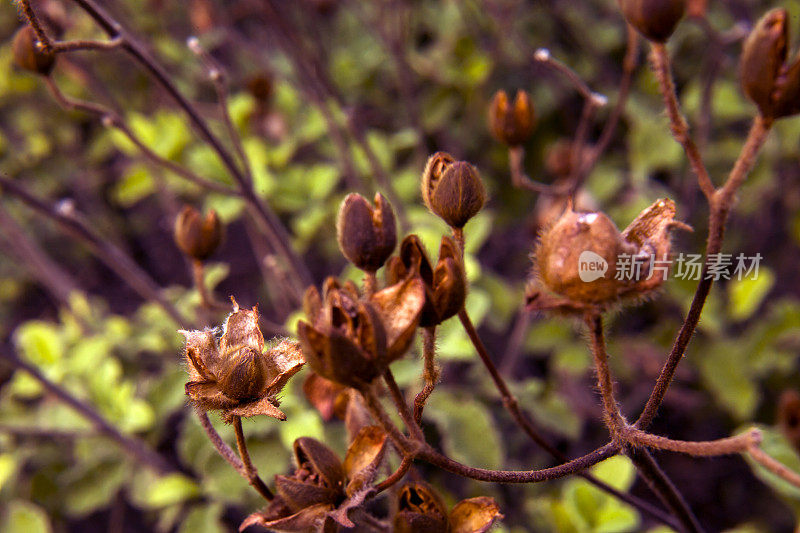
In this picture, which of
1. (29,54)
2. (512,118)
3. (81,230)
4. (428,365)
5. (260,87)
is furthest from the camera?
(260,87)

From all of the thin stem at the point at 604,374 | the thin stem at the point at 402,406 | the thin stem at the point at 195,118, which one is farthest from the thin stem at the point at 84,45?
the thin stem at the point at 604,374

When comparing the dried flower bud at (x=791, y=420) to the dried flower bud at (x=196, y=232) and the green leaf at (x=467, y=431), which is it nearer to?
the green leaf at (x=467, y=431)

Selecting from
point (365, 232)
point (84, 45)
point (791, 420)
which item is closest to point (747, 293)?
point (791, 420)

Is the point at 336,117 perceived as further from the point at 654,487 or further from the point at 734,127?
the point at 654,487

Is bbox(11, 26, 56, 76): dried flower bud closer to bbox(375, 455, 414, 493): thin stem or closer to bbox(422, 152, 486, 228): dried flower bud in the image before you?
bbox(422, 152, 486, 228): dried flower bud

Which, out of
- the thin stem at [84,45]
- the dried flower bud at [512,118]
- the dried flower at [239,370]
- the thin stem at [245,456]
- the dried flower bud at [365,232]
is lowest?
the thin stem at [245,456]

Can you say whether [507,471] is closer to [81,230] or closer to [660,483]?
Result: [660,483]
